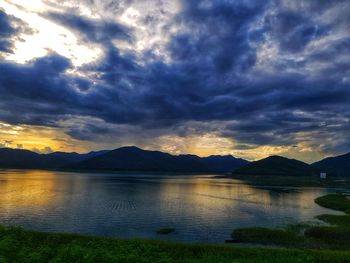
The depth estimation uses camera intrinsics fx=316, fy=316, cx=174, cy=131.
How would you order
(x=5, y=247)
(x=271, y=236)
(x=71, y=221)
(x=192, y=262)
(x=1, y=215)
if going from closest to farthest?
(x=192, y=262) → (x=5, y=247) → (x=271, y=236) → (x=71, y=221) → (x=1, y=215)

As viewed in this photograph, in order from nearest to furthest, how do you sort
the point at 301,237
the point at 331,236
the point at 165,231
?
the point at 301,237, the point at 331,236, the point at 165,231

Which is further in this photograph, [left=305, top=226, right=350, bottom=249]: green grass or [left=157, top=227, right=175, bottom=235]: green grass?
[left=157, top=227, right=175, bottom=235]: green grass

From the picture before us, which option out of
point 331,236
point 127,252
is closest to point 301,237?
point 331,236

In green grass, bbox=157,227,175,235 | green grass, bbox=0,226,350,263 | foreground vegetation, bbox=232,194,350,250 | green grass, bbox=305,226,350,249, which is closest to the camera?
green grass, bbox=0,226,350,263

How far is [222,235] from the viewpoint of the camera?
190 ft

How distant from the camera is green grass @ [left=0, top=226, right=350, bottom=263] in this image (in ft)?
86.6

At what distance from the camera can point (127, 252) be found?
31.5m

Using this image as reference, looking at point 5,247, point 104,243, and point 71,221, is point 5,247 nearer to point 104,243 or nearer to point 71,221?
point 104,243

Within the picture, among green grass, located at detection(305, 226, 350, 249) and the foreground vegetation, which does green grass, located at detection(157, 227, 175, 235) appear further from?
green grass, located at detection(305, 226, 350, 249)

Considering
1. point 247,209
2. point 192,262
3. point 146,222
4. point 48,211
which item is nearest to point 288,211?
point 247,209

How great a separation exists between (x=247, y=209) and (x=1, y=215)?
2590 inches

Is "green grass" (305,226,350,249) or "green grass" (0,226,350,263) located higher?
"green grass" (0,226,350,263)

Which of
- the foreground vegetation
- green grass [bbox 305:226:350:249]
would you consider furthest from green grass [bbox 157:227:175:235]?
green grass [bbox 305:226:350:249]

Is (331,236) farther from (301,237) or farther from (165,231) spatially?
(165,231)
